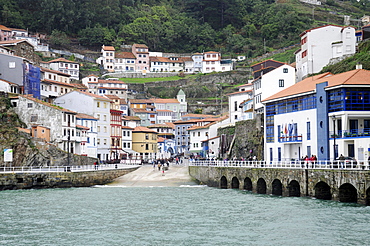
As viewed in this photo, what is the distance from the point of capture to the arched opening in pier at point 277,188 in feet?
164

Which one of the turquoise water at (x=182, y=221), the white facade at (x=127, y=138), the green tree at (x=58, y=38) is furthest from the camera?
the green tree at (x=58, y=38)

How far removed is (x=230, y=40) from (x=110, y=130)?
93.8 metres

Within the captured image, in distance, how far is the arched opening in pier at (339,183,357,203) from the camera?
132ft

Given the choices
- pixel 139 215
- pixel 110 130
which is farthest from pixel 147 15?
pixel 139 215

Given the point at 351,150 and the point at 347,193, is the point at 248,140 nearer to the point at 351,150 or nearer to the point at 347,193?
the point at 351,150

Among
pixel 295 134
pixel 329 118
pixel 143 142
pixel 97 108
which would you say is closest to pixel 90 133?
pixel 97 108

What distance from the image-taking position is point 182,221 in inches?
1415

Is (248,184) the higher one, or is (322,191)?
(322,191)

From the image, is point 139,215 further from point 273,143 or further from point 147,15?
point 147,15

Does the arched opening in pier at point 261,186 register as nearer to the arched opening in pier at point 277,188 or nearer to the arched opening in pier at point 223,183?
the arched opening in pier at point 277,188

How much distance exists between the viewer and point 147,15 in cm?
19912

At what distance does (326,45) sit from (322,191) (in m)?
43.9

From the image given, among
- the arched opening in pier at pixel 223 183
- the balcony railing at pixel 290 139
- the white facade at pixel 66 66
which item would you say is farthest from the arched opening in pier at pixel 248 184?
the white facade at pixel 66 66

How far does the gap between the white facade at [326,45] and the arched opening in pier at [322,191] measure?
125 feet
